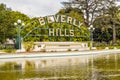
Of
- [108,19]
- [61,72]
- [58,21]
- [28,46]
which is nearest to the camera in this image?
[61,72]

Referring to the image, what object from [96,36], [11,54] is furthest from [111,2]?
[11,54]

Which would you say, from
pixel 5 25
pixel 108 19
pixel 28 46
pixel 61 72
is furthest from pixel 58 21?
pixel 61 72

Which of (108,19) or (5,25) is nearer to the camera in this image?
(5,25)

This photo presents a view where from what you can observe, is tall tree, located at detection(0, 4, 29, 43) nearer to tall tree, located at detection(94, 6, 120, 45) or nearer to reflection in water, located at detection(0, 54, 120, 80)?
tall tree, located at detection(94, 6, 120, 45)

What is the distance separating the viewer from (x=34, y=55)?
36281 millimetres

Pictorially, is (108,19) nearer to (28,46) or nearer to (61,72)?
(28,46)

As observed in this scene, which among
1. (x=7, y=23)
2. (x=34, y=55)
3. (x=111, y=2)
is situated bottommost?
(x=34, y=55)

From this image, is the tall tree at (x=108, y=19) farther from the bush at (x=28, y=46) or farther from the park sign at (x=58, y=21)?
the bush at (x=28, y=46)

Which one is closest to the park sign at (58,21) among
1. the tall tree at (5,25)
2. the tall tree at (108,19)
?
the tall tree at (5,25)

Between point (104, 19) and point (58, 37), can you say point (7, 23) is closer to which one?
point (58, 37)

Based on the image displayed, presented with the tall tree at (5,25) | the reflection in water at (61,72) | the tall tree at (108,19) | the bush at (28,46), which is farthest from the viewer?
the tall tree at (108,19)

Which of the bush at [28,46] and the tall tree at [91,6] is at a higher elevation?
the tall tree at [91,6]

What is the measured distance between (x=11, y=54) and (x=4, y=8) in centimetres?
2827

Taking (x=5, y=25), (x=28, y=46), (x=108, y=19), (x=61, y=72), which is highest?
(x=108, y=19)
